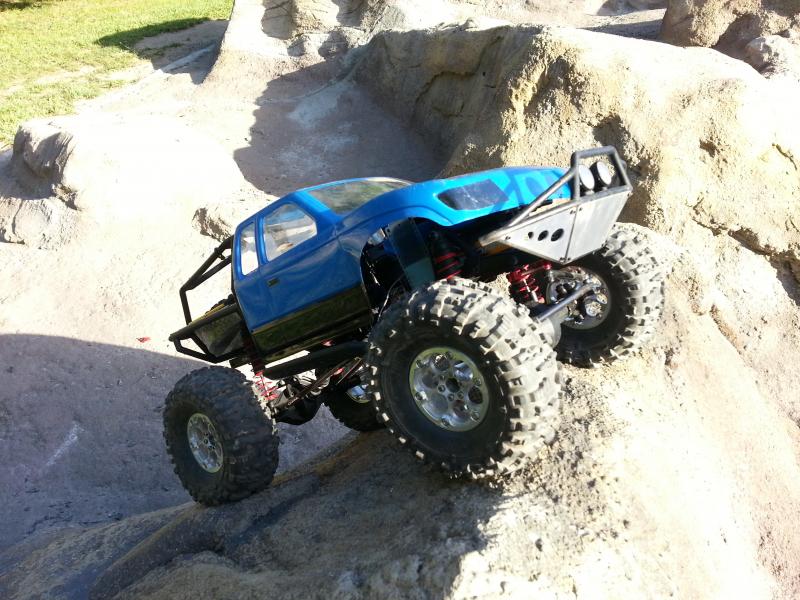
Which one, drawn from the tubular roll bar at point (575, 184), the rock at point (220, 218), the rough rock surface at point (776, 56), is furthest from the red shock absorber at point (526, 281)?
the rough rock surface at point (776, 56)

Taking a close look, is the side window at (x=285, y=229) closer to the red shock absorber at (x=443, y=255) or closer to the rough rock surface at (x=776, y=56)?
the red shock absorber at (x=443, y=255)

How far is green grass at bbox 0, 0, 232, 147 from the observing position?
16.6 m

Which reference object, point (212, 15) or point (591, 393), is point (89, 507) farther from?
point (212, 15)

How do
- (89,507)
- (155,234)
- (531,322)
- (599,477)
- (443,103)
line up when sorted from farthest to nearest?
(443,103) < (155,234) < (89,507) < (599,477) < (531,322)

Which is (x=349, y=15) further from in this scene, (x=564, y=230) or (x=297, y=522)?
(x=297, y=522)

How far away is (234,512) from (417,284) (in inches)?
71.9

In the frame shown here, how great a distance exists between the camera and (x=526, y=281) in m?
4.34

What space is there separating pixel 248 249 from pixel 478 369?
231cm

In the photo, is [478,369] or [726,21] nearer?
[478,369]

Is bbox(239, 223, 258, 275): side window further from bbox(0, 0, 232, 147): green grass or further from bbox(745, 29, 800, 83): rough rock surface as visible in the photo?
bbox(0, 0, 232, 147): green grass

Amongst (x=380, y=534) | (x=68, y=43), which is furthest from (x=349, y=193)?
(x=68, y=43)

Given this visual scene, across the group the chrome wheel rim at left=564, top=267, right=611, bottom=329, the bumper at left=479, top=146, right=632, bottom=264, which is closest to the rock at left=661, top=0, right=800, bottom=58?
the chrome wheel rim at left=564, top=267, right=611, bottom=329

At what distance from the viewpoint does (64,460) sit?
7.68 m

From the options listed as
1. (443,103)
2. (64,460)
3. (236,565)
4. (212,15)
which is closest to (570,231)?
(236,565)
